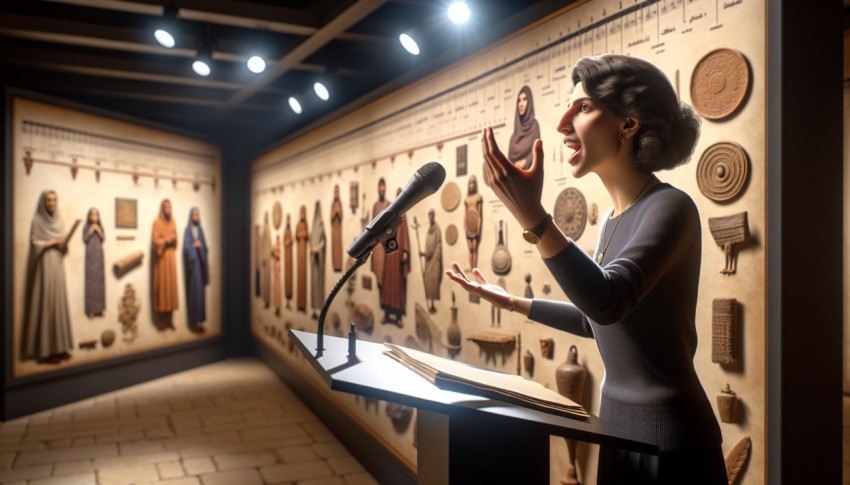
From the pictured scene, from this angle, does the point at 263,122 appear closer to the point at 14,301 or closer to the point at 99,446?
the point at 14,301

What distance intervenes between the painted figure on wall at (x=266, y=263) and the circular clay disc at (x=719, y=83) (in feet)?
22.6

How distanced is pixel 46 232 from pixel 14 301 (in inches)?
30.7

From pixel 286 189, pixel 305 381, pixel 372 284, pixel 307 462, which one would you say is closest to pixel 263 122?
pixel 286 189

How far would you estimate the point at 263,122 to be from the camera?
879 cm

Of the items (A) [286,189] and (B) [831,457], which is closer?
(B) [831,457]

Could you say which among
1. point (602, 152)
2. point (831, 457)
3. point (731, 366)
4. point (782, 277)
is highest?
point (602, 152)

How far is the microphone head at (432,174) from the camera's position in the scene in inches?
72.9

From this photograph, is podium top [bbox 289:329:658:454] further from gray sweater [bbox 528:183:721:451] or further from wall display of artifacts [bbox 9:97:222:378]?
wall display of artifacts [bbox 9:97:222:378]

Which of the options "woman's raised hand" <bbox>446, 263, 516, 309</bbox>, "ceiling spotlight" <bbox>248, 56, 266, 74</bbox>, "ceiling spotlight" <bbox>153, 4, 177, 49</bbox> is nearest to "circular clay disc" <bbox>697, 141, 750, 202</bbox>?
"woman's raised hand" <bbox>446, 263, 516, 309</bbox>

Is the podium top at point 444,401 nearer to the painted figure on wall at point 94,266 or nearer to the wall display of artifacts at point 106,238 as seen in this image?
the wall display of artifacts at point 106,238

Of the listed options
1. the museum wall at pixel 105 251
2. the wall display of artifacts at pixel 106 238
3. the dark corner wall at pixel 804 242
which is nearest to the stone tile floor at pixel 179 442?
the museum wall at pixel 105 251

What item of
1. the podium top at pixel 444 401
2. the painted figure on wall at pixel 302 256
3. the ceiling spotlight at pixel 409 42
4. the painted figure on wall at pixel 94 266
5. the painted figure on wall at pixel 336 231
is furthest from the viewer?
the painted figure on wall at pixel 94 266

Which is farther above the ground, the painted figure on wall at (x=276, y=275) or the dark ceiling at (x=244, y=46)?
the dark ceiling at (x=244, y=46)

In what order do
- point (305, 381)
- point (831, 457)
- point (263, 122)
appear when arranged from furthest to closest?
point (263, 122), point (305, 381), point (831, 457)
